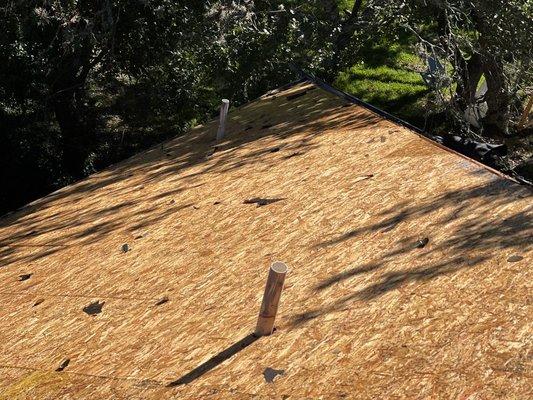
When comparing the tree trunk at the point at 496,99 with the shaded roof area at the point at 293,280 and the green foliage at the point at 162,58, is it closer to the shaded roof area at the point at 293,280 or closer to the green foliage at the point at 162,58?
the green foliage at the point at 162,58

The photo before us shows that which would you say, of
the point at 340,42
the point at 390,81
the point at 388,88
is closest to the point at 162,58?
the point at 340,42

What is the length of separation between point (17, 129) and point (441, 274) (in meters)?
15.1

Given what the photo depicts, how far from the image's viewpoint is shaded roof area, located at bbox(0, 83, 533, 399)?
4957 mm

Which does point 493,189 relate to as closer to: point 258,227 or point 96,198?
point 258,227

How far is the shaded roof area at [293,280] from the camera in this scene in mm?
4957

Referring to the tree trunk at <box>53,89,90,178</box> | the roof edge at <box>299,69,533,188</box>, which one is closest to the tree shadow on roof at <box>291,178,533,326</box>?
the roof edge at <box>299,69,533,188</box>

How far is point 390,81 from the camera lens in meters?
23.9

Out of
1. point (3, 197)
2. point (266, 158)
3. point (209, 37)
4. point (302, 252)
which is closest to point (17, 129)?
point (3, 197)

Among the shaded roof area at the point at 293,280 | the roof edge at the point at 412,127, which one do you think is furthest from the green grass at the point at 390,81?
the shaded roof area at the point at 293,280

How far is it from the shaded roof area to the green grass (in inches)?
497

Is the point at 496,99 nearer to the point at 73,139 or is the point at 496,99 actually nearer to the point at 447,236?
the point at 73,139

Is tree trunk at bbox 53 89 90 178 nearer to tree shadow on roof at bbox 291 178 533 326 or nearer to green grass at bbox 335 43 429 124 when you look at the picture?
green grass at bbox 335 43 429 124

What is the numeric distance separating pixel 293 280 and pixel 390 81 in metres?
18.5

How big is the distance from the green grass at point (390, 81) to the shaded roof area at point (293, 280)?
12.6 m
